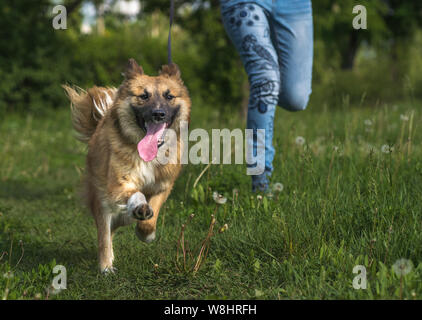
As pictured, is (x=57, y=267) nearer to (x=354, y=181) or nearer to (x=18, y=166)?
(x=354, y=181)

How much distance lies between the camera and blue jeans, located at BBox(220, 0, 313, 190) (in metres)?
3.67

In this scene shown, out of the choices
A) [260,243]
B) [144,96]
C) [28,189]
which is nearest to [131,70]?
[144,96]

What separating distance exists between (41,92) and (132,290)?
10.0 m

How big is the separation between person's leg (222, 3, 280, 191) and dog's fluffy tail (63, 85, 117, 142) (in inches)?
41.6

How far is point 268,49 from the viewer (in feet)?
12.1

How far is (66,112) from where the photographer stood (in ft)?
38.8

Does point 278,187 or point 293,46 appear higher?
→ point 293,46

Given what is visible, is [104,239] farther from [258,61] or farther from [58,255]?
[258,61]

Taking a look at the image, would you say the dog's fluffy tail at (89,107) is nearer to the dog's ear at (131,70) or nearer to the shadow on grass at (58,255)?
the dog's ear at (131,70)

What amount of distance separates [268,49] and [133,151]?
1308mm

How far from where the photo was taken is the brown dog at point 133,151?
3.14 m

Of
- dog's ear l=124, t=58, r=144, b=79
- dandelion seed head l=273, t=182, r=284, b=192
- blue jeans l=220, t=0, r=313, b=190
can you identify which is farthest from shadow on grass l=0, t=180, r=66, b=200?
dandelion seed head l=273, t=182, r=284, b=192
